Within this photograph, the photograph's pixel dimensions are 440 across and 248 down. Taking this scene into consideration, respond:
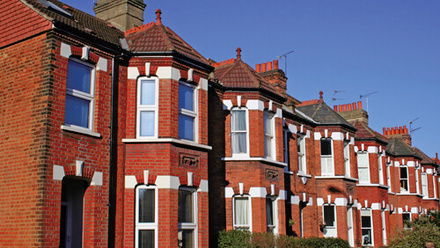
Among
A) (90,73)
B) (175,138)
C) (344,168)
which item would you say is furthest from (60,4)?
(344,168)

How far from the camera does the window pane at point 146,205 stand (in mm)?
14516

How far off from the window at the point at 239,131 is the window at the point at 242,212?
5.92ft

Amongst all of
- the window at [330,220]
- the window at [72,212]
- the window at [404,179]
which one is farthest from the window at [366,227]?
the window at [72,212]

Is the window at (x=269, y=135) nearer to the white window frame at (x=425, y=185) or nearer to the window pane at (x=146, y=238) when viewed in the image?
the window pane at (x=146, y=238)

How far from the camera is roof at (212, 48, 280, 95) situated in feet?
64.1

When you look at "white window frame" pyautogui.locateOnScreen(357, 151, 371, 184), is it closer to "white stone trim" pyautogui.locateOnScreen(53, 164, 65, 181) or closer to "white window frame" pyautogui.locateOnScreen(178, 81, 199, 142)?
"white window frame" pyautogui.locateOnScreen(178, 81, 199, 142)

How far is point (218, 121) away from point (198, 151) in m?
3.18

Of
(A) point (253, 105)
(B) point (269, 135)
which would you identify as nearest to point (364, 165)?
(B) point (269, 135)

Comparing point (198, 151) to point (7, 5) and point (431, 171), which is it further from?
point (431, 171)

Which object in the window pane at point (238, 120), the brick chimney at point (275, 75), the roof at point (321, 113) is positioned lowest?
the window pane at point (238, 120)

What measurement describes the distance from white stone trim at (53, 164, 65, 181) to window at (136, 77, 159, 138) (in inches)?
118

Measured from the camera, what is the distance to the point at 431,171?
38688 mm

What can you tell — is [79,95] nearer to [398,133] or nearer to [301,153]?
[301,153]

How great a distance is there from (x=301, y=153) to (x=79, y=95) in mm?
13544
